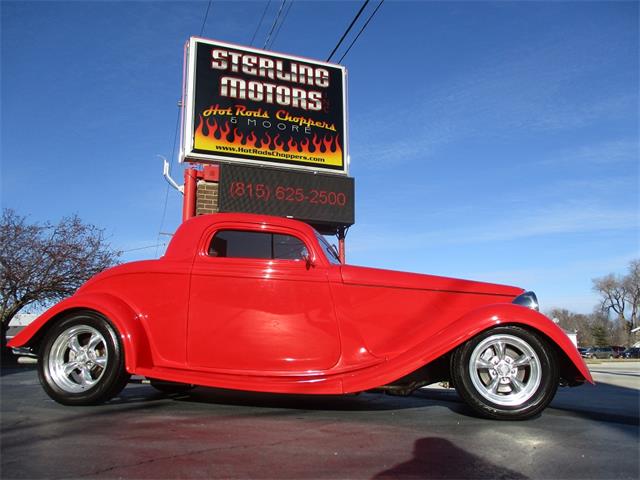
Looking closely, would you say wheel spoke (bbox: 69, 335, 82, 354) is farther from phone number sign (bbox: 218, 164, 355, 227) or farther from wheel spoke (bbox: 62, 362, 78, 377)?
phone number sign (bbox: 218, 164, 355, 227)

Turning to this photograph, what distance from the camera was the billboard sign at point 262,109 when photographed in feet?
32.7

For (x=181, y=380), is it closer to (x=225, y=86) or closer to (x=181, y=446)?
(x=181, y=446)

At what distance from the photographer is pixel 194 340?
351 centimetres

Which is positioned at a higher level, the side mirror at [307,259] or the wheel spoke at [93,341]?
the side mirror at [307,259]

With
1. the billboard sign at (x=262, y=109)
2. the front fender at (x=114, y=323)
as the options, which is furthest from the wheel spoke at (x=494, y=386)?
the billboard sign at (x=262, y=109)

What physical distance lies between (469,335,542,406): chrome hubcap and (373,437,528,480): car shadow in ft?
3.03

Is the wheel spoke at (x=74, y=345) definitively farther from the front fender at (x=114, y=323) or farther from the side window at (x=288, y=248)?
the side window at (x=288, y=248)

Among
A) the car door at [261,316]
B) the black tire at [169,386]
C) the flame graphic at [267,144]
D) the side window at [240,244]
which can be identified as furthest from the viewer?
the flame graphic at [267,144]

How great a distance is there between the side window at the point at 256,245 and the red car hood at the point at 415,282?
0.48 metres

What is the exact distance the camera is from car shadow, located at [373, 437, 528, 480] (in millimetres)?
2022

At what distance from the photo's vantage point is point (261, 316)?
348 cm

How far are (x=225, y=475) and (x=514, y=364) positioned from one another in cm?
219

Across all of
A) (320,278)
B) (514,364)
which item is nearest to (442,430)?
(514,364)

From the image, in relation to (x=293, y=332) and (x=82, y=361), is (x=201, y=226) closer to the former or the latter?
(x=293, y=332)
